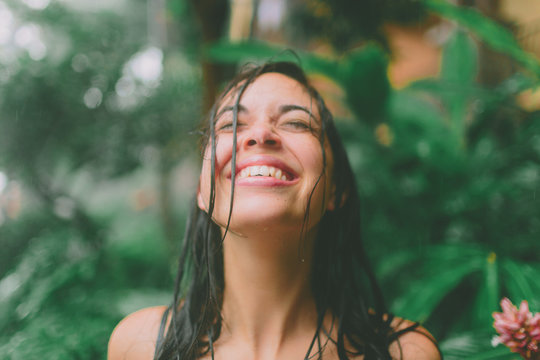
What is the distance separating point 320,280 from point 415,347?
9.8 inches

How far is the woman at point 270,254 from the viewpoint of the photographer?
73cm

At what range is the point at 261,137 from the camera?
73 cm

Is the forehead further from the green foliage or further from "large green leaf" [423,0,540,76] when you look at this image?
"large green leaf" [423,0,540,76]

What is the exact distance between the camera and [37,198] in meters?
1.90

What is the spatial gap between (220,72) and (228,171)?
1554mm

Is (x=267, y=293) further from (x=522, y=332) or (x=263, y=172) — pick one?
(x=522, y=332)

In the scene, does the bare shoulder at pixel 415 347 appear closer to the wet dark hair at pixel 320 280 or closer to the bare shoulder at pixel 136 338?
the wet dark hair at pixel 320 280

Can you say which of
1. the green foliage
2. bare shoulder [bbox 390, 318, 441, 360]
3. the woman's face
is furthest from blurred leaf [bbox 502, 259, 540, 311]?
the woman's face

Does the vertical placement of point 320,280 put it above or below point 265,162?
below

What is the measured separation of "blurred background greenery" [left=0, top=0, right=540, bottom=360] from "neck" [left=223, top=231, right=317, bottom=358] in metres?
0.49

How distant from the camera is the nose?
730 millimetres

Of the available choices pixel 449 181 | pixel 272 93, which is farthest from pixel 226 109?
pixel 449 181

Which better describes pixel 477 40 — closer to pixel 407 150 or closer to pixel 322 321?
pixel 407 150

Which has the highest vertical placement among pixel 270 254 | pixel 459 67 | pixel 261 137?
pixel 459 67
